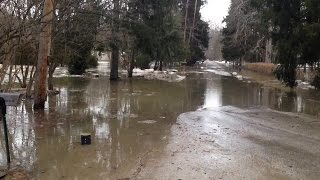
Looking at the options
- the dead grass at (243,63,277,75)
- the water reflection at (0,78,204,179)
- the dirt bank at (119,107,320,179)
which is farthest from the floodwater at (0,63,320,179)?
the dead grass at (243,63,277,75)

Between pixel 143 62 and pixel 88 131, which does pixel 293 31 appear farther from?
pixel 143 62

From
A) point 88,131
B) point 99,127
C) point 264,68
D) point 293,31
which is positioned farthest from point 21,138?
point 264,68

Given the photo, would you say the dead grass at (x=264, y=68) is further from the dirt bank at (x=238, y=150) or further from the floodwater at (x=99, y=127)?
the dirt bank at (x=238, y=150)

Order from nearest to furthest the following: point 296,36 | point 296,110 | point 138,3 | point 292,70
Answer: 1. point 296,110
2. point 296,36
3. point 292,70
4. point 138,3

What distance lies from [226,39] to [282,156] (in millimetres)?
60731

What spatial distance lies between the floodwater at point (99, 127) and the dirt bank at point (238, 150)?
54cm

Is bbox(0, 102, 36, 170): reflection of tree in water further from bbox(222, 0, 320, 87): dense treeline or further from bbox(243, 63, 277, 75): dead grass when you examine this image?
bbox(243, 63, 277, 75): dead grass

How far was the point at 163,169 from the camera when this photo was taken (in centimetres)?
756

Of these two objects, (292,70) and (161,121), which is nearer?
(161,121)

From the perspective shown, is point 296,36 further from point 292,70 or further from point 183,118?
point 183,118

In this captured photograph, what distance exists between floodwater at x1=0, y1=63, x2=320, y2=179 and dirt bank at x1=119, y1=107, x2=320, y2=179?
0.54 metres

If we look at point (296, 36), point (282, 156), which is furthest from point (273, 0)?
point (282, 156)

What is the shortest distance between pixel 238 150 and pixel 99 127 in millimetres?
4442

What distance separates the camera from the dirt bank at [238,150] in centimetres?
736
